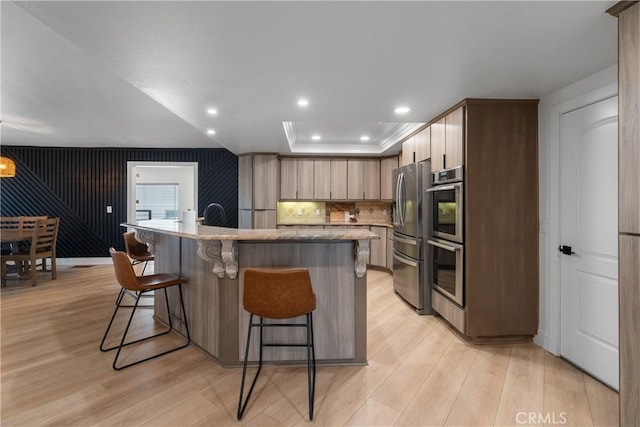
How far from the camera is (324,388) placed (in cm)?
198

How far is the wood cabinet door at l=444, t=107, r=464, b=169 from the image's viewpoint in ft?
8.72

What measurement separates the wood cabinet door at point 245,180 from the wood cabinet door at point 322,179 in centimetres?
124

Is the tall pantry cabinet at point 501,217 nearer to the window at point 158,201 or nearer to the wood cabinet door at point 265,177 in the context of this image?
the wood cabinet door at point 265,177

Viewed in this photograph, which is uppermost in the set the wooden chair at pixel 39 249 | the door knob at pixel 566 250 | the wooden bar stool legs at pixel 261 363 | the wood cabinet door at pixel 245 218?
the wood cabinet door at pixel 245 218

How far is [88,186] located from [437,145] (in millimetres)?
6656

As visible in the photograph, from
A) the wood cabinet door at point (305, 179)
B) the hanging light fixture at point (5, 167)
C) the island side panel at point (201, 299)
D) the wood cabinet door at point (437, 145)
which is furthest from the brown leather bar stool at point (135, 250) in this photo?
the wood cabinet door at point (437, 145)

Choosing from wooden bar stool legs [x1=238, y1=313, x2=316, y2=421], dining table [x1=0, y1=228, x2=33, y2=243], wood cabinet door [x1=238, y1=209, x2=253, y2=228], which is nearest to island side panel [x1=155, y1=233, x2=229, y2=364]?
wooden bar stool legs [x1=238, y1=313, x2=316, y2=421]

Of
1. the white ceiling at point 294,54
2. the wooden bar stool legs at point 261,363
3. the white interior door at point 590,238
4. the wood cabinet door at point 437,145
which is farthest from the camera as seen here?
the wood cabinet door at point 437,145

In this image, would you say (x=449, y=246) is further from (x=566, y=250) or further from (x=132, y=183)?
(x=132, y=183)

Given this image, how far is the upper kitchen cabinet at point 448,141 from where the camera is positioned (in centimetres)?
267

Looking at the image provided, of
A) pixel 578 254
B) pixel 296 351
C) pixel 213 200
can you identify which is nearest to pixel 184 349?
pixel 296 351

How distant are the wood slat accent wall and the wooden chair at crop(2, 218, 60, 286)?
36.6 inches

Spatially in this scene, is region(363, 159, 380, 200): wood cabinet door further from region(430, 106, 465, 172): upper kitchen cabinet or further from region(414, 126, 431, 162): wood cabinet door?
region(430, 106, 465, 172): upper kitchen cabinet

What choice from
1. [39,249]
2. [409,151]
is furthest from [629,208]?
[39,249]
